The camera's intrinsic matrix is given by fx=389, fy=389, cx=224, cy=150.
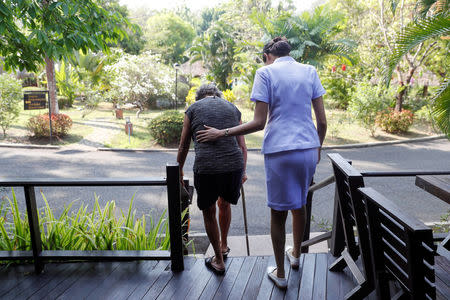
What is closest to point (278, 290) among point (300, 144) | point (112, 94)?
point (300, 144)

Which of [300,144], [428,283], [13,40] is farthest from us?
[13,40]

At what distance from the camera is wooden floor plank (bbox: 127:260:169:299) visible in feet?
9.15

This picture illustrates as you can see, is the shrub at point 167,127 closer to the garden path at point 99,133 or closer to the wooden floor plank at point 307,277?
the garden path at point 99,133

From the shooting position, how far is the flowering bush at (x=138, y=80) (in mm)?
18859

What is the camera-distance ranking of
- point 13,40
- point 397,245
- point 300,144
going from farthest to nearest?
point 13,40 → point 300,144 → point 397,245

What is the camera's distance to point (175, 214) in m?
3.05

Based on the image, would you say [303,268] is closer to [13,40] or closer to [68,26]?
[68,26]

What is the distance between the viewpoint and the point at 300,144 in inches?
105

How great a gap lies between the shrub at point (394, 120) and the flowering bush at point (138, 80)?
10.4 m

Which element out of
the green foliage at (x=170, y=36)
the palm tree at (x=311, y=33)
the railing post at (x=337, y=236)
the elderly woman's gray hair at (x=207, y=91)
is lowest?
the railing post at (x=337, y=236)

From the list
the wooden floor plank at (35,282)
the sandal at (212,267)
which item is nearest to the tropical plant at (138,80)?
the wooden floor plank at (35,282)

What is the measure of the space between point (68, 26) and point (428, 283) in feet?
14.0

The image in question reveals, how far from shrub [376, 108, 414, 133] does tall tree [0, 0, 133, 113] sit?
12.8m

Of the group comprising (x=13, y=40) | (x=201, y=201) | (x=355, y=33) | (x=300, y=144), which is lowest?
(x=201, y=201)
